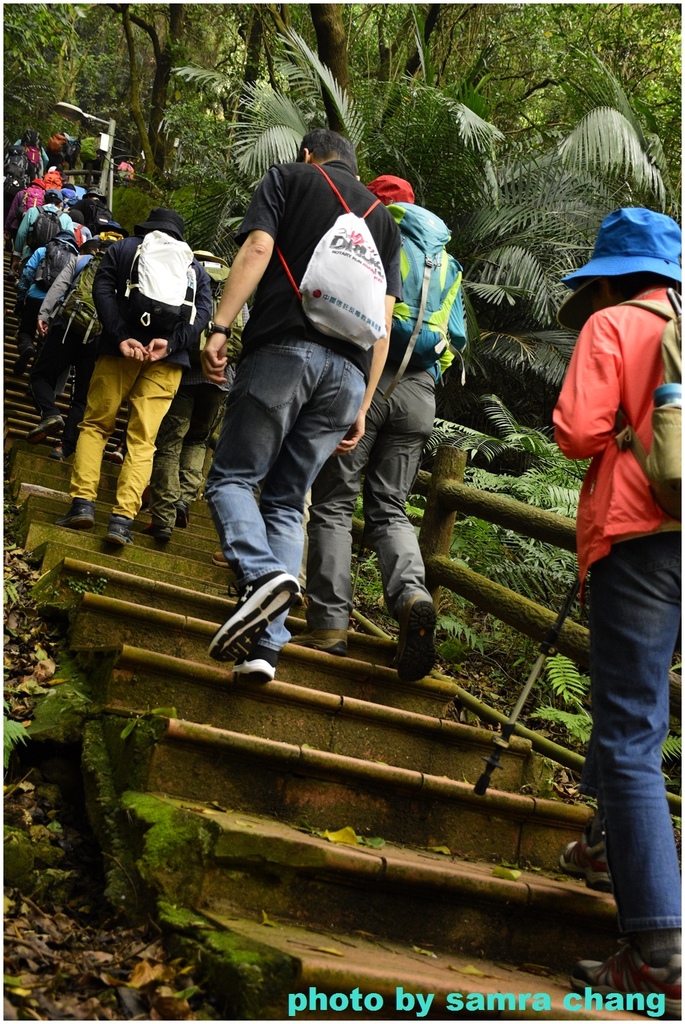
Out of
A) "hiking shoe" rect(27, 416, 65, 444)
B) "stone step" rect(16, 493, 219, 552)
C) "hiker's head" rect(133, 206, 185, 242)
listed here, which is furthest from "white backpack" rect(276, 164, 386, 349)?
"hiking shoe" rect(27, 416, 65, 444)

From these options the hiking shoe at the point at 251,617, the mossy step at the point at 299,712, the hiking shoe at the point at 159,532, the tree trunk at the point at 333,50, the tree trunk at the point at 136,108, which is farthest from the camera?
the tree trunk at the point at 136,108

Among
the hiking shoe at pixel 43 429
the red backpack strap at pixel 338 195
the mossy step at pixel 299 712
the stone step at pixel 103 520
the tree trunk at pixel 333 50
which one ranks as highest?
the tree trunk at pixel 333 50

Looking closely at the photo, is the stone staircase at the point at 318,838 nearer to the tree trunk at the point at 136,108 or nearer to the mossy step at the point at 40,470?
the mossy step at the point at 40,470

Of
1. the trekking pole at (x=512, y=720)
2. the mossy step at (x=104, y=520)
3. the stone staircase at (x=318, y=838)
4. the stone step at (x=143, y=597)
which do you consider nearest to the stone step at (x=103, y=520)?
the mossy step at (x=104, y=520)

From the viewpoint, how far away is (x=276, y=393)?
3.66 metres

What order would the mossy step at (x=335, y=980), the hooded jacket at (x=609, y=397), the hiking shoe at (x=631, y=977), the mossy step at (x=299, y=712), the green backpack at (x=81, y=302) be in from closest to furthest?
the mossy step at (x=335, y=980)
the hiking shoe at (x=631, y=977)
the hooded jacket at (x=609, y=397)
the mossy step at (x=299, y=712)
the green backpack at (x=81, y=302)

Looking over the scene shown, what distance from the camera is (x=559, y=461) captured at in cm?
884

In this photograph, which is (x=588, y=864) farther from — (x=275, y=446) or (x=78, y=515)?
(x=78, y=515)

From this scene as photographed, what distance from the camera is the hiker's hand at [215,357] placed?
3703 millimetres

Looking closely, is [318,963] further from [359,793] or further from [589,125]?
[589,125]

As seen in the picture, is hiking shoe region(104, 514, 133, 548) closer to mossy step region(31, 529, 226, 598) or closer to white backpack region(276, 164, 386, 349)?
mossy step region(31, 529, 226, 598)

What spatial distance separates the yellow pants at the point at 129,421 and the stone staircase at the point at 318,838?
1.43 metres

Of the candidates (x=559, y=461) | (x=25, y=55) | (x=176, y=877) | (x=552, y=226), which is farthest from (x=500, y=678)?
(x=25, y=55)

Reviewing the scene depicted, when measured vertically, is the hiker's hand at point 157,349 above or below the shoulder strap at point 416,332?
below
